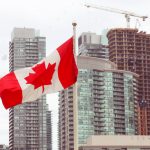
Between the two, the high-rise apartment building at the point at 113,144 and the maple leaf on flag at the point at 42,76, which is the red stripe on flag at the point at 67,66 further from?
the high-rise apartment building at the point at 113,144

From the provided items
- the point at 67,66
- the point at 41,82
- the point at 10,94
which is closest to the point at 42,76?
the point at 41,82

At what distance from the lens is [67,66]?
2553 cm

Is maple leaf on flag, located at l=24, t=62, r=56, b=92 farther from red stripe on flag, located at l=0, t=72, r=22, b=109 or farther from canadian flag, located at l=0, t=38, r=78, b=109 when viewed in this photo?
red stripe on flag, located at l=0, t=72, r=22, b=109

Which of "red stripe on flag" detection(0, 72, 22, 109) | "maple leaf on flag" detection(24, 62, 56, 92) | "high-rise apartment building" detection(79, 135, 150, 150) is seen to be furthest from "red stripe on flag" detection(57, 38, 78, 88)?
"high-rise apartment building" detection(79, 135, 150, 150)

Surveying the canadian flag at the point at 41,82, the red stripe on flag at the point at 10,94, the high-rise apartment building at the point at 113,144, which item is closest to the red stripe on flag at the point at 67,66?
→ the canadian flag at the point at 41,82

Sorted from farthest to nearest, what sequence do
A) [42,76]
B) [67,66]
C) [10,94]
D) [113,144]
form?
1. [113,144]
2. [10,94]
3. [42,76]
4. [67,66]

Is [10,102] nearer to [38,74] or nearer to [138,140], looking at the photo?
[38,74]

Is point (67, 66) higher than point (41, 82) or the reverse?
higher

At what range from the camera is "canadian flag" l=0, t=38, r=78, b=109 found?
25.7 m

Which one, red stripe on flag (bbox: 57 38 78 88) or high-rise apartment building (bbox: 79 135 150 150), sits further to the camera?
high-rise apartment building (bbox: 79 135 150 150)

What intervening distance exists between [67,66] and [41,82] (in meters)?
1.27

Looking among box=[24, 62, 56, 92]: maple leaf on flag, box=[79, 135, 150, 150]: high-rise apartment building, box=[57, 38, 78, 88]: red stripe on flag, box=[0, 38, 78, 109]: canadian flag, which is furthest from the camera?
box=[79, 135, 150, 150]: high-rise apartment building

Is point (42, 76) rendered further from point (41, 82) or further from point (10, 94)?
point (10, 94)

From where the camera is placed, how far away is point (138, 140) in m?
199
